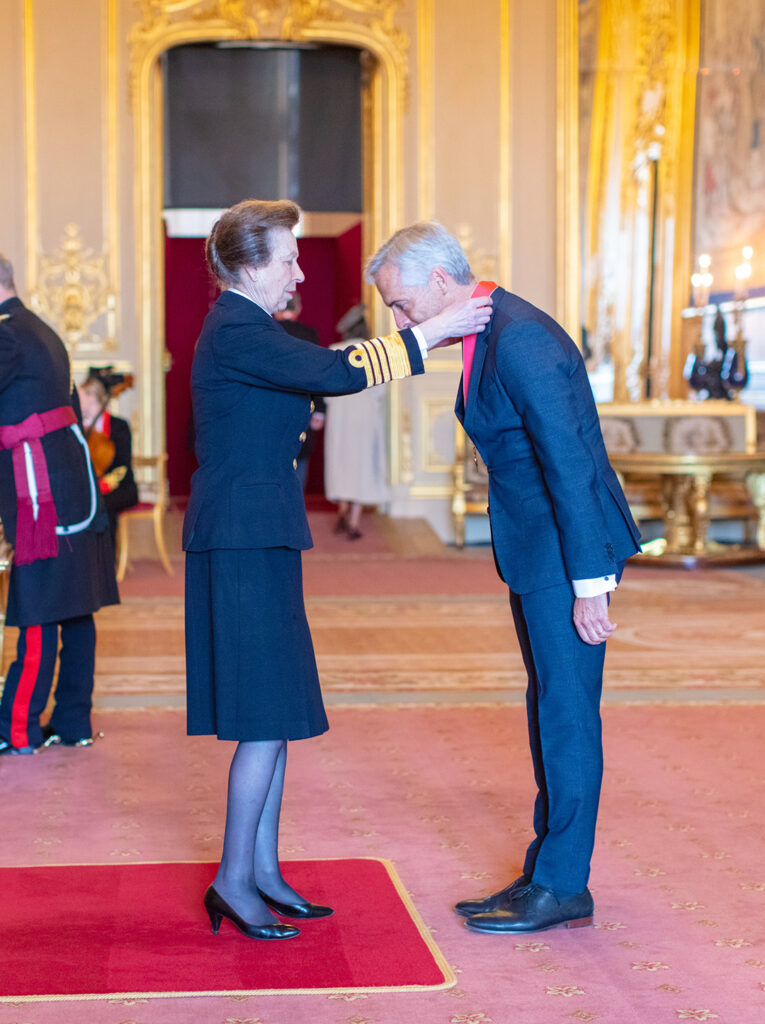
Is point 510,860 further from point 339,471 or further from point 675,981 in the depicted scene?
point 339,471

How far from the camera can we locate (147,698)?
15.7ft

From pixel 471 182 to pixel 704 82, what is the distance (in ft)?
6.66

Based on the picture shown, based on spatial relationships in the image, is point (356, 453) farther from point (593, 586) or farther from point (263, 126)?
point (593, 586)

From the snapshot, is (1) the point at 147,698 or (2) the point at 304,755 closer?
(2) the point at 304,755

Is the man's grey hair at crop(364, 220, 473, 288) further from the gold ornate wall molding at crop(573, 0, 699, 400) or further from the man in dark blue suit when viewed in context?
the gold ornate wall molding at crop(573, 0, 699, 400)

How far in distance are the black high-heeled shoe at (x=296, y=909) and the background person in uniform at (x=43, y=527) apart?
1.57 m

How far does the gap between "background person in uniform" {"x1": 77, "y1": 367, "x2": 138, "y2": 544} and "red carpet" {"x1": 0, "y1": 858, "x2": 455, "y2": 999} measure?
125 inches

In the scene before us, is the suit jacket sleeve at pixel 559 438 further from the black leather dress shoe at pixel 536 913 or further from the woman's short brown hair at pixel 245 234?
the black leather dress shoe at pixel 536 913

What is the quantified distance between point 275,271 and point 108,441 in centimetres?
379

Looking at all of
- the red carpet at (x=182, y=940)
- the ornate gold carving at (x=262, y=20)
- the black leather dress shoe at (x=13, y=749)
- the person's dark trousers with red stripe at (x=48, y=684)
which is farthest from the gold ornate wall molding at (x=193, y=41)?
the red carpet at (x=182, y=940)

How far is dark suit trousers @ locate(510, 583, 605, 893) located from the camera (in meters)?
2.61

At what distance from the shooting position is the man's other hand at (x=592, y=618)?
2529mm

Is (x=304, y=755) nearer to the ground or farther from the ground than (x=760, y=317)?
nearer to the ground

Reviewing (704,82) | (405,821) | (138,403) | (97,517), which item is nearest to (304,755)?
(405,821)
